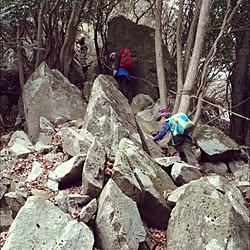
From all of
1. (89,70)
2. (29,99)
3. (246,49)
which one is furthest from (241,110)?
(29,99)

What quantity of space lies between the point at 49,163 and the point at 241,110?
621 centimetres

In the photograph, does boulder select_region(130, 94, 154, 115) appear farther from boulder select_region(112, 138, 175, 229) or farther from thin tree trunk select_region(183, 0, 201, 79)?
boulder select_region(112, 138, 175, 229)

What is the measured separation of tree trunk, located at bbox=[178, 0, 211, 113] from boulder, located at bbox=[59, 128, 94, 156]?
236cm

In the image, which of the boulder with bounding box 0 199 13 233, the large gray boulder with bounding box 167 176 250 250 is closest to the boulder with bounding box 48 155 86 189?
the boulder with bounding box 0 199 13 233

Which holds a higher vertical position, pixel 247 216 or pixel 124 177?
pixel 124 177

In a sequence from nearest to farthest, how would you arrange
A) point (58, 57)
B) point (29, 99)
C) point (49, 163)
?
1. point (49, 163)
2. point (29, 99)
3. point (58, 57)

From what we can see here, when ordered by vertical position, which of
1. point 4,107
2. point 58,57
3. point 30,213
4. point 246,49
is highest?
point 246,49

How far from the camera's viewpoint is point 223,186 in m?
4.23

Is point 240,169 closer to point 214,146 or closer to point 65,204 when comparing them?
point 214,146

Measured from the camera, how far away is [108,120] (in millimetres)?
5809

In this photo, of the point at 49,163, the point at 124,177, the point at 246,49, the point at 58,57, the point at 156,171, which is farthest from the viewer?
the point at 246,49

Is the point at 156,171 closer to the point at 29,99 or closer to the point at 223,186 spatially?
the point at 223,186

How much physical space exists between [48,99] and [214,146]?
11.7 feet

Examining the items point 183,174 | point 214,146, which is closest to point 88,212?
point 183,174
